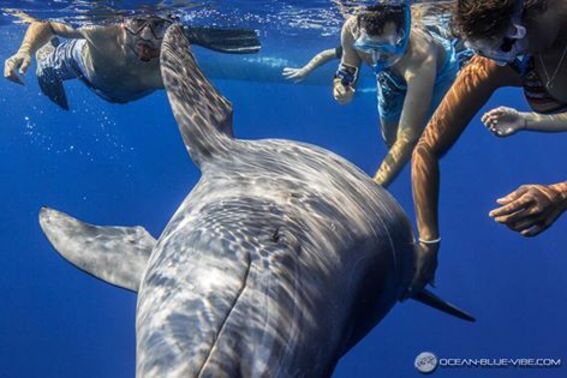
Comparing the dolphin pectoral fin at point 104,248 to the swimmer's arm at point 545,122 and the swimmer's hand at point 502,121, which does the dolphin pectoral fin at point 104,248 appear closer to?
the swimmer's hand at point 502,121

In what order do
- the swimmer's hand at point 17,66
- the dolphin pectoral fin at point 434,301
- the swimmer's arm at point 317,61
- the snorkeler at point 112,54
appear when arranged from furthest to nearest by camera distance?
the swimmer's arm at point 317,61
the snorkeler at point 112,54
the swimmer's hand at point 17,66
the dolphin pectoral fin at point 434,301

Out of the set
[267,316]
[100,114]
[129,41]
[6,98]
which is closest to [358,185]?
[267,316]

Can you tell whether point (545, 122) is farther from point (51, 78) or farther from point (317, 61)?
point (51, 78)

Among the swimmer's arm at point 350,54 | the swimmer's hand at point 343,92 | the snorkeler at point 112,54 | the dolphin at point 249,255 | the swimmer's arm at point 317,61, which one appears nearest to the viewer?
the dolphin at point 249,255

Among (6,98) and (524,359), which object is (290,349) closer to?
(524,359)

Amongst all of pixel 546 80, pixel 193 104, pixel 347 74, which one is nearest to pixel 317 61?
pixel 347 74

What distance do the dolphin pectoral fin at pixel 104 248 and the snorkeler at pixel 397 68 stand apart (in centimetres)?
411

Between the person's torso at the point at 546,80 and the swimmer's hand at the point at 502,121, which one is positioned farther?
the swimmer's hand at the point at 502,121

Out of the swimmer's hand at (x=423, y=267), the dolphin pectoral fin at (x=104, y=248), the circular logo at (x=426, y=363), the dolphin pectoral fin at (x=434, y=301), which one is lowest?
the circular logo at (x=426, y=363)

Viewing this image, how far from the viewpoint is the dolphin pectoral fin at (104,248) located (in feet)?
14.4

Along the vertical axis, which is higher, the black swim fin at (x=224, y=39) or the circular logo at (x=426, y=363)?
the black swim fin at (x=224, y=39)

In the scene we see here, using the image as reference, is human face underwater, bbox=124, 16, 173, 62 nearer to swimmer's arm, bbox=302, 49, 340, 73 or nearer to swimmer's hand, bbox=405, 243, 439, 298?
swimmer's arm, bbox=302, 49, 340, 73

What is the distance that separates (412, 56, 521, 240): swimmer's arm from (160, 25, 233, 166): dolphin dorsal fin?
5.87 ft

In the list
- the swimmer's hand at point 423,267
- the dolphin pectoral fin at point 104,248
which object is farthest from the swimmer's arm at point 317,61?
the dolphin pectoral fin at point 104,248
